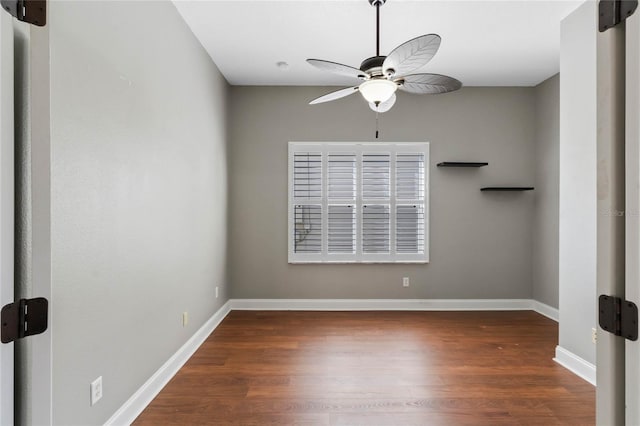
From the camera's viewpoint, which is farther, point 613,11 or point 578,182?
point 578,182

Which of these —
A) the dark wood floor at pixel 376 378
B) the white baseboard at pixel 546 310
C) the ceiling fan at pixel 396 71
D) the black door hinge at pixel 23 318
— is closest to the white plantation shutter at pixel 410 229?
the dark wood floor at pixel 376 378

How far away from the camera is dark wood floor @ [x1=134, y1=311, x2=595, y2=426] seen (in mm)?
2162

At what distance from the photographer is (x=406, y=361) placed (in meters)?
2.91

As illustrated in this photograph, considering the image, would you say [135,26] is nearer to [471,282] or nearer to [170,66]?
[170,66]

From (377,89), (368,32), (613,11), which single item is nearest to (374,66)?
(377,89)

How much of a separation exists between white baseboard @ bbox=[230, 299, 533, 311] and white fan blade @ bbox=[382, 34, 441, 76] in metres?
3.12

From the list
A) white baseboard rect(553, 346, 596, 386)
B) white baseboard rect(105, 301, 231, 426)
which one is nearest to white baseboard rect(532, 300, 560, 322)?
white baseboard rect(553, 346, 596, 386)

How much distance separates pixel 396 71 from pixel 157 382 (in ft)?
8.79

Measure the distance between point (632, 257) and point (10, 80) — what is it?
5.24ft

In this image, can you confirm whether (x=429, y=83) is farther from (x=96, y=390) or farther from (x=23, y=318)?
(x=96, y=390)

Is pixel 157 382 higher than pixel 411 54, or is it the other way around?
pixel 411 54

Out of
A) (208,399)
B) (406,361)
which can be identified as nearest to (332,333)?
(406,361)

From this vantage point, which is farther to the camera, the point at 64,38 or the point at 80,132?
the point at 80,132

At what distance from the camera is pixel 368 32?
10.3 feet
